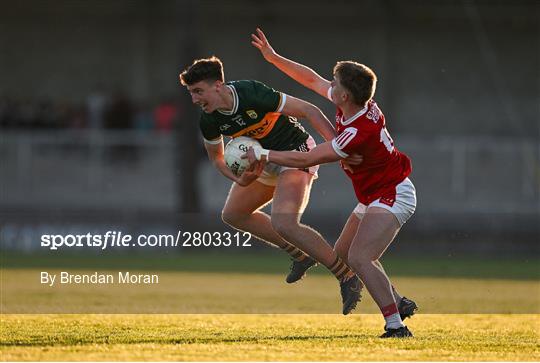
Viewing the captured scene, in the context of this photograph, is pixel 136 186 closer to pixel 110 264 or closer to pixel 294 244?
pixel 110 264

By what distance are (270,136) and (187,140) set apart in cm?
1351

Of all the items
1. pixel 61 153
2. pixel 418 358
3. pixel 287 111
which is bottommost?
pixel 61 153

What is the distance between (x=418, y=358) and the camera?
8.38m

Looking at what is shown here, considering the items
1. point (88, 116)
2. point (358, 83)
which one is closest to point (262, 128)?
point (358, 83)

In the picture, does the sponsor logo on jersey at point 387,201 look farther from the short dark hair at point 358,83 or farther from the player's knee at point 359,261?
the short dark hair at point 358,83

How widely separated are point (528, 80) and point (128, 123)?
9.42 meters

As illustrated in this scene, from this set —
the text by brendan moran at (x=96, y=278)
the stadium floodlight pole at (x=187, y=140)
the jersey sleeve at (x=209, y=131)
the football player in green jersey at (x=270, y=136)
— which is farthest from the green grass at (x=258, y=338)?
the stadium floodlight pole at (x=187, y=140)

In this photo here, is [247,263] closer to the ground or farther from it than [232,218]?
closer to the ground

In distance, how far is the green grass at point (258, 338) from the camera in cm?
844

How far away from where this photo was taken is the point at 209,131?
1053 centimetres

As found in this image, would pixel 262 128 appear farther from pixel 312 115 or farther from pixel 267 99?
pixel 312 115

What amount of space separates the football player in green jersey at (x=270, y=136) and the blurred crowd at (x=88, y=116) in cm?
1494

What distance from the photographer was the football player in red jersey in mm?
9422

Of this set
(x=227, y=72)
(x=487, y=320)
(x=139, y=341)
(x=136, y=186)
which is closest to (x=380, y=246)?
(x=139, y=341)
